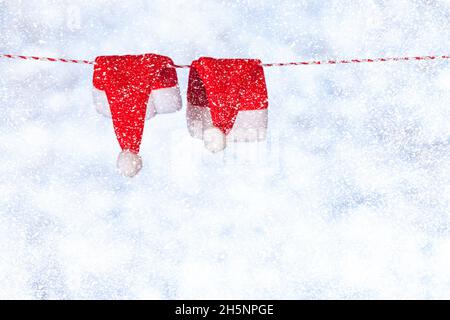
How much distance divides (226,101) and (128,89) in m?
0.39

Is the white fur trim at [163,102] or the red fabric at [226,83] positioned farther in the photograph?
the white fur trim at [163,102]

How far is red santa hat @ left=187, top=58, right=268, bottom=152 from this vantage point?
7.50 feet

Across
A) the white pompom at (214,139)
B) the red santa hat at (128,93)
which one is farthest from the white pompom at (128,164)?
the white pompom at (214,139)

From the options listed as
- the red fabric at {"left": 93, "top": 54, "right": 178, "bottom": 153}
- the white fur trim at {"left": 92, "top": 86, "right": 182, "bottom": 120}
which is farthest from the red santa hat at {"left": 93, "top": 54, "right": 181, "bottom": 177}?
→ the white fur trim at {"left": 92, "top": 86, "right": 182, "bottom": 120}

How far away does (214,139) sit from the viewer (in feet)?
7.42

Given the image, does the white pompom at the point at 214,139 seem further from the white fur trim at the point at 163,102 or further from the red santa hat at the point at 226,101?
the white fur trim at the point at 163,102

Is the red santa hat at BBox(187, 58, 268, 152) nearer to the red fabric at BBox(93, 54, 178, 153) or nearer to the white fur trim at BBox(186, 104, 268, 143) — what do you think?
the white fur trim at BBox(186, 104, 268, 143)

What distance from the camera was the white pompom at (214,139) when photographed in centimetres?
226

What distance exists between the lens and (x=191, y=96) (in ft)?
8.48

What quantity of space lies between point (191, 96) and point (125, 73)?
1.25 feet

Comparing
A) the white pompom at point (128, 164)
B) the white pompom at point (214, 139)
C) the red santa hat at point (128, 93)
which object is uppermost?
the red santa hat at point (128, 93)

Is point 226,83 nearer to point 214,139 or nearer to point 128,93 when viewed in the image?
point 214,139
